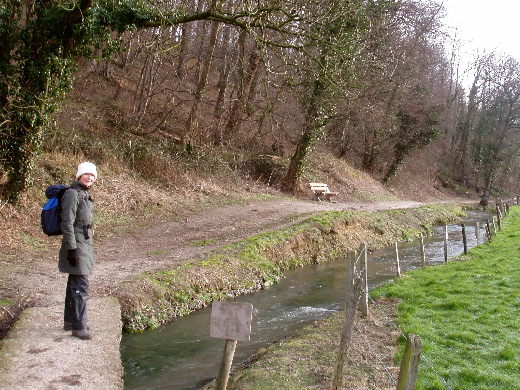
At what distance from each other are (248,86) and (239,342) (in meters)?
18.1

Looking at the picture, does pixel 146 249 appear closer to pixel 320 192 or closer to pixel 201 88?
pixel 201 88

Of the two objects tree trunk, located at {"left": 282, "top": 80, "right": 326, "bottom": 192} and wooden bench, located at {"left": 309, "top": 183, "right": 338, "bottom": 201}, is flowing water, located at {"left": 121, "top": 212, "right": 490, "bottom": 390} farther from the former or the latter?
tree trunk, located at {"left": 282, "top": 80, "right": 326, "bottom": 192}

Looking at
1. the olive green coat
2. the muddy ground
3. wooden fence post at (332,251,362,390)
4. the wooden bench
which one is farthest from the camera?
the wooden bench

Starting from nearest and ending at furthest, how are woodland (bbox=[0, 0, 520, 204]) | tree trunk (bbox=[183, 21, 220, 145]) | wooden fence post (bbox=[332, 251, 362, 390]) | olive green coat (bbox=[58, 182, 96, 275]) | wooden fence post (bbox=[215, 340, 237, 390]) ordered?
wooden fence post (bbox=[215, 340, 237, 390]) < wooden fence post (bbox=[332, 251, 362, 390]) < olive green coat (bbox=[58, 182, 96, 275]) < woodland (bbox=[0, 0, 520, 204]) < tree trunk (bbox=[183, 21, 220, 145])

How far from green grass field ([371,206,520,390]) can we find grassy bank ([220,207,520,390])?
0.04ft

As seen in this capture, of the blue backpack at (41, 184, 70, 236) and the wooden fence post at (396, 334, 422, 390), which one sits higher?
the blue backpack at (41, 184, 70, 236)

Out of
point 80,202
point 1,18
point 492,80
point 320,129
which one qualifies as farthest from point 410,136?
point 80,202

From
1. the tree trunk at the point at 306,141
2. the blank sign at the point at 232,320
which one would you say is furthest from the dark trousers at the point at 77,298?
the tree trunk at the point at 306,141

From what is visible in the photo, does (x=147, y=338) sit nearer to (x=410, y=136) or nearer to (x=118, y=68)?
(x=118, y=68)

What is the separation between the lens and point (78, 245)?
6.21 meters

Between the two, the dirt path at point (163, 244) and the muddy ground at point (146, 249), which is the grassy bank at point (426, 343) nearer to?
the muddy ground at point (146, 249)

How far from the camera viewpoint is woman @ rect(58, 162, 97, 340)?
6086 millimetres

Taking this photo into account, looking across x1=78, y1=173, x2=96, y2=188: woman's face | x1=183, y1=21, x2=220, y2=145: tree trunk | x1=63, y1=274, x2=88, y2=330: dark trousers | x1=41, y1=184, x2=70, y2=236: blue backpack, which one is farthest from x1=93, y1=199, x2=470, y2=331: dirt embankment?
x1=183, y1=21, x2=220, y2=145: tree trunk

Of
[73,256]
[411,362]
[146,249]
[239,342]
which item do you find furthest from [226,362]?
[146,249]
